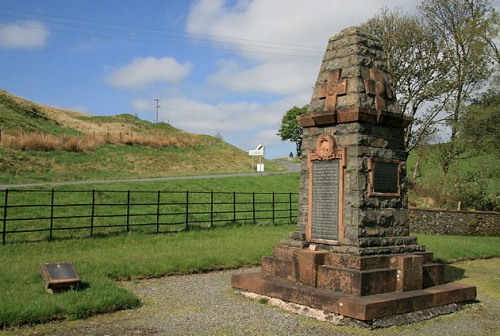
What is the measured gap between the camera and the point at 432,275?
363 inches

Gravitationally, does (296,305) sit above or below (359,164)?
below

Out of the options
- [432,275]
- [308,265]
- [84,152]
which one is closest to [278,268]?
[308,265]

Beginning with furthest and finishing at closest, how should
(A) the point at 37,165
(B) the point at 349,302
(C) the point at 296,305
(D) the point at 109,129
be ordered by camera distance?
(D) the point at 109,129, (A) the point at 37,165, (C) the point at 296,305, (B) the point at 349,302

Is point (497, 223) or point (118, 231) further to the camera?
point (497, 223)

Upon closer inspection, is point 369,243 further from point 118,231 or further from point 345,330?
point 118,231

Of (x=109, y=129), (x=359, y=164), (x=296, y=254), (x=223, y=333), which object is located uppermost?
(x=109, y=129)

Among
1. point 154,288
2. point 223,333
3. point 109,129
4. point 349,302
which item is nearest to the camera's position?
point 223,333

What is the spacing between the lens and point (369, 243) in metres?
8.63

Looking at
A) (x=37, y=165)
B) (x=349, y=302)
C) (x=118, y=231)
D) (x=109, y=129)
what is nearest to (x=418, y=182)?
(x=118, y=231)

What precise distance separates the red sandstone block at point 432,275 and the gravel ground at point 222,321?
27.3 inches

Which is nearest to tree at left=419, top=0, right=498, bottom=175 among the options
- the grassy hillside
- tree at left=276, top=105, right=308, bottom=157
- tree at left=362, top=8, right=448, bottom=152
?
tree at left=362, top=8, right=448, bottom=152

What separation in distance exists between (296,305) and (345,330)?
4.19ft

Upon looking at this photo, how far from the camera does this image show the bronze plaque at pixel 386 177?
898cm

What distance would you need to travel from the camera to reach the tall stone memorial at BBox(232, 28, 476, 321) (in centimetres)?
834
